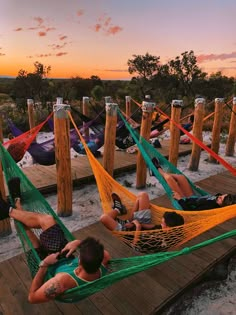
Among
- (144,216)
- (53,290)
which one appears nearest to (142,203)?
(144,216)

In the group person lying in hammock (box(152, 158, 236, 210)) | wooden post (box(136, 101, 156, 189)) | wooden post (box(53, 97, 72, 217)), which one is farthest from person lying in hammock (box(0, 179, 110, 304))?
wooden post (box(136, 101, 156, 189))

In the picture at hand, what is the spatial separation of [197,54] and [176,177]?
1593 centimetres

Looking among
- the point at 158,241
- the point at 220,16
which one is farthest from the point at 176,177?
the point at 220,16

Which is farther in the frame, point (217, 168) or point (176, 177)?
point (217, 168)

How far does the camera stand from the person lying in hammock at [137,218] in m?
1.88

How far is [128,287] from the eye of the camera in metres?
1.79

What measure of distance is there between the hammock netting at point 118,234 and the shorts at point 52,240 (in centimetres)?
8

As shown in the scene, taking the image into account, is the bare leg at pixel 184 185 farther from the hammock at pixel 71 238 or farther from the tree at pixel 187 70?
the tree at pixel 187 70

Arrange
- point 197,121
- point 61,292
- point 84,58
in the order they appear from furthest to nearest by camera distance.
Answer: point 84,58
point 197,121
point 61,292

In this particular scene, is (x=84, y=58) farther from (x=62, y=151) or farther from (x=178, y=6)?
(x=62, y=151)

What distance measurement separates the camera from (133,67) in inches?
687

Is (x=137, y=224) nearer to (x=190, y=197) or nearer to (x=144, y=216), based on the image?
(x=144, y=216)

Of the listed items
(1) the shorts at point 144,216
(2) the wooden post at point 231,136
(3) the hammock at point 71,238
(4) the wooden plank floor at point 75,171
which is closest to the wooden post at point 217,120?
(2) the wooden post at point 231,136

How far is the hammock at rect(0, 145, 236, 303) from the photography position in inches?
49.1
